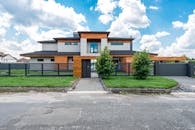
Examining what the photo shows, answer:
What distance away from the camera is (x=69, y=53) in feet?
100

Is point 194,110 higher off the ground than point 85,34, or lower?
lower

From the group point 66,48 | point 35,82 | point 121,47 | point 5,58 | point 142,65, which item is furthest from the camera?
point 5,58

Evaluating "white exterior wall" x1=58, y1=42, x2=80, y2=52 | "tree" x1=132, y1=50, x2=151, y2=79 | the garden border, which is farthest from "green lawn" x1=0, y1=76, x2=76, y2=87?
"white exterior wall" x1=58, y1=42, x2=80, y2=52

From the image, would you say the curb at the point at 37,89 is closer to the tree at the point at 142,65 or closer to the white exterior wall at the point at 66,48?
the tree at the point at 142,65

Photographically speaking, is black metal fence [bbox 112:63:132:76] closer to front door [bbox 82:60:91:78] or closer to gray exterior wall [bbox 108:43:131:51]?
front door [bbox 82:60:91:78]

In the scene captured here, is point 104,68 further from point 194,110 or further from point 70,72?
point 194,110

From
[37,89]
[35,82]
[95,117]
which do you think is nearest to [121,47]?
[35,82]

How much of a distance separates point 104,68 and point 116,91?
5517 mm

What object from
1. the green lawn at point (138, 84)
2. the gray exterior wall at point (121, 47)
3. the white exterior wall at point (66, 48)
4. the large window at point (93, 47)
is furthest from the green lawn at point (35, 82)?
the gray exterior wall at point (121, 47)

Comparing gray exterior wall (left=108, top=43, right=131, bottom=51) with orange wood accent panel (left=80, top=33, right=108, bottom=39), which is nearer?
orange wood accent panel (left=80, top=33, right=108, bottom=39)

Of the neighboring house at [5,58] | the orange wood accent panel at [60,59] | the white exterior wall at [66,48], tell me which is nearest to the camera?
the orange wood accent panel at [60,59]

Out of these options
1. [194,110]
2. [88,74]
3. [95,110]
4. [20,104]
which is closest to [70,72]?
[88,74]

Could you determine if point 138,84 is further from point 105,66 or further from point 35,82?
point 35,82

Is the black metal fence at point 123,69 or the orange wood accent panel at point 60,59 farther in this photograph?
the orange wood accent panel at point 60,59
